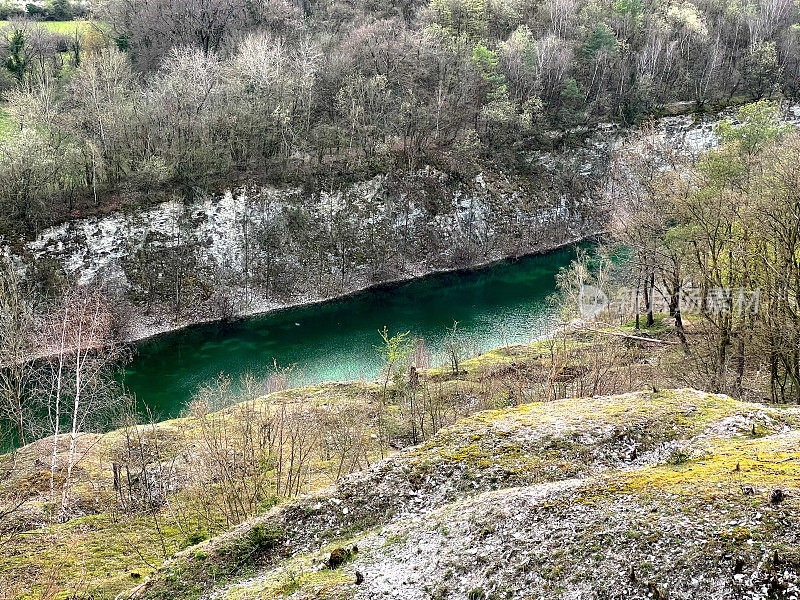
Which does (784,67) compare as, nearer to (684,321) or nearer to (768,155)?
(684,321)

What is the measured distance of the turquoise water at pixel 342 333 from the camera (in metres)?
46.9

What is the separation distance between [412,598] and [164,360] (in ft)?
151

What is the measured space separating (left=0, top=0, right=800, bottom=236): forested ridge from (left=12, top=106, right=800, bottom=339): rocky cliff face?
248 cm

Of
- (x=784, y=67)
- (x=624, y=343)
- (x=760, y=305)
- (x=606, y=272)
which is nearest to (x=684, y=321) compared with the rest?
(x=624, y=343)

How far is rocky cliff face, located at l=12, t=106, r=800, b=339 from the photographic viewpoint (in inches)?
2188

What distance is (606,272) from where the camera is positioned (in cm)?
4966

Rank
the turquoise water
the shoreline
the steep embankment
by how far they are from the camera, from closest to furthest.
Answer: the steep embankment, the turquoise water, the shoreline

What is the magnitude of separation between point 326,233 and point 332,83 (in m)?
20.9

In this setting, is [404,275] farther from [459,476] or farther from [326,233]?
[459,476]

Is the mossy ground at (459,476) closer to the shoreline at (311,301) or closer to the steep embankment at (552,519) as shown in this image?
the steep embankment at (552,519)

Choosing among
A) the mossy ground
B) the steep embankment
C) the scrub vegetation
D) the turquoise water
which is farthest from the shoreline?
the steep embankment

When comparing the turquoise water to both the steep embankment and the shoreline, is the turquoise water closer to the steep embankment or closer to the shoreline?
the shoreline

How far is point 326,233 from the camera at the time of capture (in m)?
65.4

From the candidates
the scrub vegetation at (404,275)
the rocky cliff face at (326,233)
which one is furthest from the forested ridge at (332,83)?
the rocky cliff face at (326,233)
